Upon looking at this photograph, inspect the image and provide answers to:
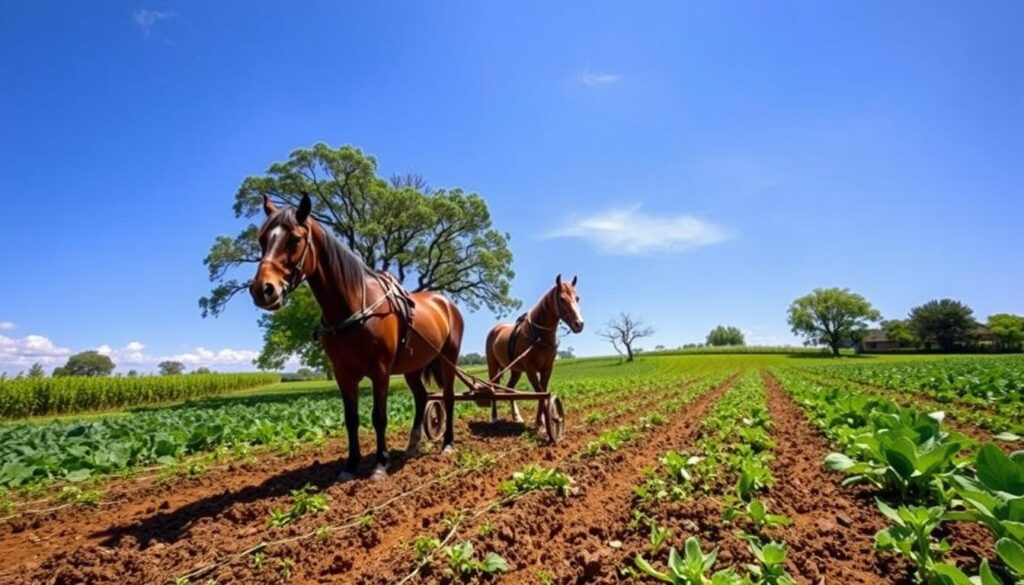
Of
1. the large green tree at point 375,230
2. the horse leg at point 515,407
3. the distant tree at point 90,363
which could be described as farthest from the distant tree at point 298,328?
the distant tree at point 90,363

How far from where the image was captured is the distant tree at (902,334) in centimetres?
8903

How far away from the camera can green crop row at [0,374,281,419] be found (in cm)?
2627

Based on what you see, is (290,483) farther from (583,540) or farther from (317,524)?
(583,540)

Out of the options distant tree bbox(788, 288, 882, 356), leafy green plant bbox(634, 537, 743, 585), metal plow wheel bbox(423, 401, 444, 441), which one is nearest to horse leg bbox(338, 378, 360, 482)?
metal plow wheel bbox(423, 401, 444, 441)

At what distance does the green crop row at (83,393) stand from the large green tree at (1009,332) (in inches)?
4725

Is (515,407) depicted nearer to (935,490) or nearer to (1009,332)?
(935,490)

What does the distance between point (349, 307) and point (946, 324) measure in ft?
360

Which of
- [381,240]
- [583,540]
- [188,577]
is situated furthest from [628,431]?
[381,240]

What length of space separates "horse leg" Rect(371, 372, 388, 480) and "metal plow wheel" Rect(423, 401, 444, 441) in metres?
1.77

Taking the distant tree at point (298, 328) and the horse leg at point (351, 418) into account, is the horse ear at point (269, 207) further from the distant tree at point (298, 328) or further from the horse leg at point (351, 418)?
the distant tree at point (298, 328)

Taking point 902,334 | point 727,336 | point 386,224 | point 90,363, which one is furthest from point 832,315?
point 90,363

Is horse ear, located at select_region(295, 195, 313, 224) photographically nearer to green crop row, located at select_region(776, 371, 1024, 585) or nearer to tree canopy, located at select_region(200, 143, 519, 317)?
green crop row, located at select_region(776, 371, 1024, 585)

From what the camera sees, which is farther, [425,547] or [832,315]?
[832,315]

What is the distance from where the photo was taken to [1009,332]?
79.6 metres
